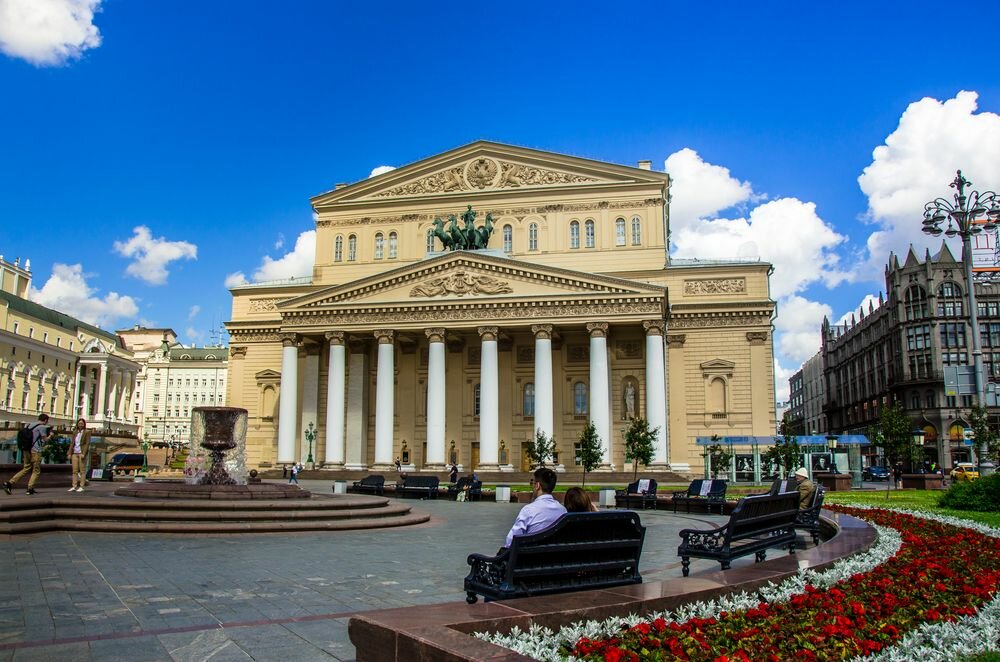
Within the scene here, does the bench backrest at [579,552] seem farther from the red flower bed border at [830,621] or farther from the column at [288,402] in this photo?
the column at [288,402]

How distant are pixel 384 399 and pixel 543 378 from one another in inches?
392

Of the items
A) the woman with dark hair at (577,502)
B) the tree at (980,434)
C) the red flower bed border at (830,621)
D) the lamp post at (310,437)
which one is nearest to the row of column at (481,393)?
the lamp post at (310,437)

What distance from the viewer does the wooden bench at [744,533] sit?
1062 centimetres

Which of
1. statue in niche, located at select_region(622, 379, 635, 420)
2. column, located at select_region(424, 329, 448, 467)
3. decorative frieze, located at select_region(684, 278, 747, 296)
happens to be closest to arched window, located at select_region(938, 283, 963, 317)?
decorative frieze, located at select_region(684, 278, 747, 296)

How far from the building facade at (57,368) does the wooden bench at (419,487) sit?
52.6 m

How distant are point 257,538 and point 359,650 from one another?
38.4ft

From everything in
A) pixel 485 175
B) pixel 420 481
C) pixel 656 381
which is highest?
pixel 485 175

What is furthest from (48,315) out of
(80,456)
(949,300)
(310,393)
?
(949,300)

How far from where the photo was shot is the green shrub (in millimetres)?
20484

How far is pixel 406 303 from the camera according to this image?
1986 inches

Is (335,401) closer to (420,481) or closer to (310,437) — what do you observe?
(310,437)

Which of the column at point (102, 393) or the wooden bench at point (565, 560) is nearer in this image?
the wooden bench at point (565, 560)

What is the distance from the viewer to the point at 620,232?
57.3 metres

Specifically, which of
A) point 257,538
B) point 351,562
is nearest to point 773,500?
point 351,562
